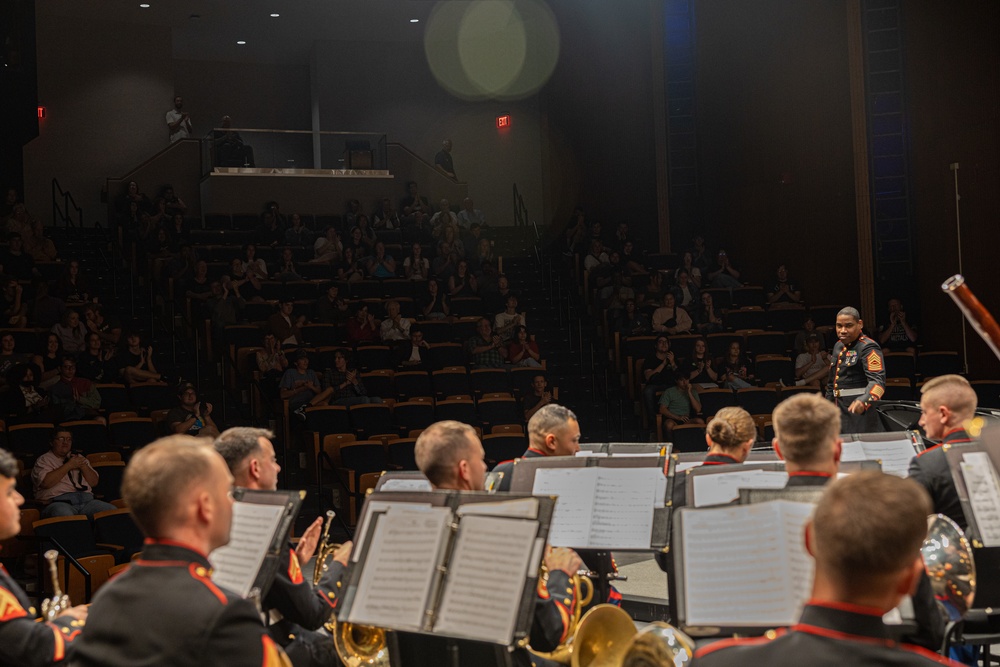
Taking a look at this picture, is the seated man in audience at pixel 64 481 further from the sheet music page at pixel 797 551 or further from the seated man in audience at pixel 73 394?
the sheet music page at pixel 797 551

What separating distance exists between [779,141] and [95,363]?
353 inches

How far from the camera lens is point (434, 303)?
12.2m

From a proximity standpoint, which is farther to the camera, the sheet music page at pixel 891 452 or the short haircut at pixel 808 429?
the sheet music page at pixel 891 452

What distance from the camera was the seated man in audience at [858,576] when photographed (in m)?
1.59

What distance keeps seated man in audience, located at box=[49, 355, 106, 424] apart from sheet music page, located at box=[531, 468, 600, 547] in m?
5.72

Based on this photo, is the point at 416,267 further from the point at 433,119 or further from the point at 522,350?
the point at 433,119

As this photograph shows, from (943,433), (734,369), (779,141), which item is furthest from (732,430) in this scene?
(779,141)

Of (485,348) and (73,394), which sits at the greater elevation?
(485,348)

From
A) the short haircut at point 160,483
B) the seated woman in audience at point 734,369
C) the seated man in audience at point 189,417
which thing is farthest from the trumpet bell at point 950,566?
the seated woman in audience at point 734,369

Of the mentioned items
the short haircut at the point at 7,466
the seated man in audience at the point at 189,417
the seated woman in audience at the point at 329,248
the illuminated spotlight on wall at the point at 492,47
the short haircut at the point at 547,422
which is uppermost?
the illuminated spotlight on wall at the point at 492,47

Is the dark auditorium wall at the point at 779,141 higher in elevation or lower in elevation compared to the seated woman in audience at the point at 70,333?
higher

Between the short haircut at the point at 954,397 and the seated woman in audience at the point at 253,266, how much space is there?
31.3 ft

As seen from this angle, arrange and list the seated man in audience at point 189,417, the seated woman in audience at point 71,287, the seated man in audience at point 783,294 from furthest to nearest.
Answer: the seated man in audience at point 783,294 < the seated woman in audience at point 71,287 < the seated man in audience at point 189,417

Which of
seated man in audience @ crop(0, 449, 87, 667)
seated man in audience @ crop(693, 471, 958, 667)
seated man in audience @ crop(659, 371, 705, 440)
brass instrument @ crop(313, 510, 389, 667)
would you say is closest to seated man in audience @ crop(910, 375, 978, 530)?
brass instrument @ crop(313, 510, 389, 667)
